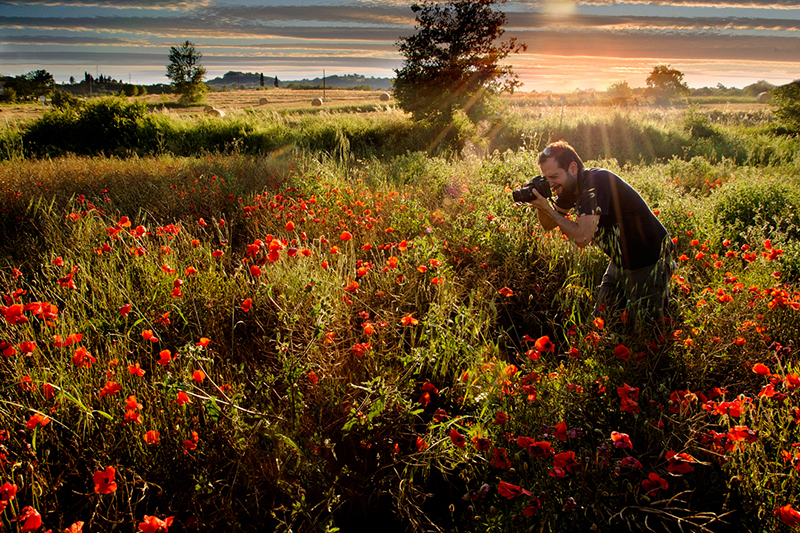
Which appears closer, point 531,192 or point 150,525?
point 150,525

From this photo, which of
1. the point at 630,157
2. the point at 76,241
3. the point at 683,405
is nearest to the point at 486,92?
the point at 630,157

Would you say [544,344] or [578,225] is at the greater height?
[578,225]

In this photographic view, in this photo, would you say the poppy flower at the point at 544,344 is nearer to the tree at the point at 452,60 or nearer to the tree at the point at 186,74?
the tree at the point at 452,60

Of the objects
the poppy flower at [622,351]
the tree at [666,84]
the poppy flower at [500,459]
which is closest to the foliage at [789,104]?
the poppy flower at [622,351]

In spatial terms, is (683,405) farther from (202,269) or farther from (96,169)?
(96,169)

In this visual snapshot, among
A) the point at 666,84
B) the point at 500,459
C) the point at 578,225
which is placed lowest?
the point at 500,459

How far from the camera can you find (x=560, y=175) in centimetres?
322

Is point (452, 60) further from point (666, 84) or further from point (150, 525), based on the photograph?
point (666, 84)

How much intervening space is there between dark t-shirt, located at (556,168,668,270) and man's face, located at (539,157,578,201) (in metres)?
0.05

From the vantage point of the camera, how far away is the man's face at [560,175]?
3219 mm

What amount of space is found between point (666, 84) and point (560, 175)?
5731 cm

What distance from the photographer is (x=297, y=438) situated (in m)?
1.75

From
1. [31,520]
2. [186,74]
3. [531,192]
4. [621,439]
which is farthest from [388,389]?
[186,74]

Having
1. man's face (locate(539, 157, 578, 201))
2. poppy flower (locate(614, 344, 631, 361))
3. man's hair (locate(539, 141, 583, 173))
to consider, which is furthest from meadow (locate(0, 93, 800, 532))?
man's hair (locate(539, 141, 583, 173))
